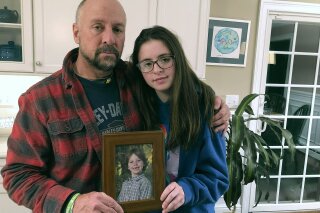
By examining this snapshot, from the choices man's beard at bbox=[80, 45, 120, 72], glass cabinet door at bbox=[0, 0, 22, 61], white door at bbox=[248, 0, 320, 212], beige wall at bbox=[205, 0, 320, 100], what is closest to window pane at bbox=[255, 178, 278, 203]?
white door at bbox=[248, 0, 320, 212]

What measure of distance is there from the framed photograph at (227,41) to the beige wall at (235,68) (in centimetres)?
5

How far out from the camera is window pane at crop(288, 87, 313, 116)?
276 centimetres

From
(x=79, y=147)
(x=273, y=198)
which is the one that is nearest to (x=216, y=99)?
(x=79, y=147)

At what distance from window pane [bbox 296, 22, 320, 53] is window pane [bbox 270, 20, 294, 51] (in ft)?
0.29

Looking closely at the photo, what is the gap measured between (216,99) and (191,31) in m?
1.13

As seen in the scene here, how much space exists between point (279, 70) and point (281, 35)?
338 millimetres

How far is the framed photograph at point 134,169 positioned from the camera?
2.64 ft

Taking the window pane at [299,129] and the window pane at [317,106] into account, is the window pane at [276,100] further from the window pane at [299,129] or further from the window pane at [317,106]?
the window pane at [317,106]

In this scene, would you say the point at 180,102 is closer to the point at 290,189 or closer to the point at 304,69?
the point at 304,69

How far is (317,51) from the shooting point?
2.71 metres

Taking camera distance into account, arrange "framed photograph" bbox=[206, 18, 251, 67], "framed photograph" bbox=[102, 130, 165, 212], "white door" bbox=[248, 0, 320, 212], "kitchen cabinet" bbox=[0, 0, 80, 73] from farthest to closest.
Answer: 1. "white door" bbox=[248, 0, 320, 212]
2. "framed photograph" bbox=[206, 18, 251, 67]
3. "kitchen cabinet" bbox=[0, 0, 80, 73]
4. "framed photograph" bbox=[102, 130, 165, 212]

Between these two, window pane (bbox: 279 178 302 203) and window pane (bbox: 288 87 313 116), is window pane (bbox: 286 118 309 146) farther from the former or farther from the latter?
window pane (bbox: 279 178 302 203)

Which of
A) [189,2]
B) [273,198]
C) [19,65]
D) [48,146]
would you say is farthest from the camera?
[273,198]

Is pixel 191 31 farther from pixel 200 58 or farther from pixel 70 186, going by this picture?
pixel 70 186
